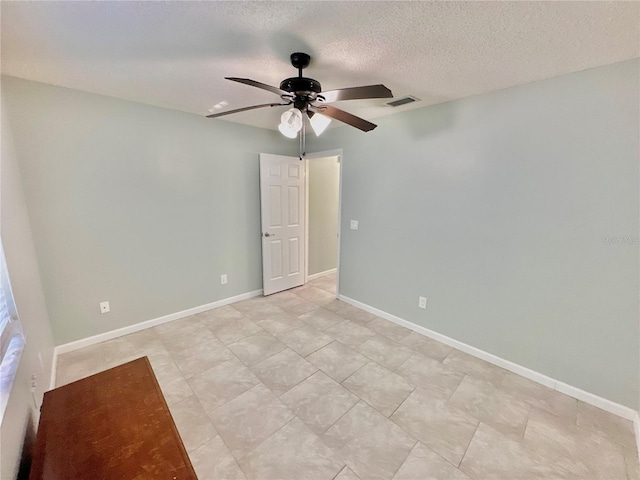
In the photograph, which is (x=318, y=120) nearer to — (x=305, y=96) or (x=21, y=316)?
(x=305, y=96)

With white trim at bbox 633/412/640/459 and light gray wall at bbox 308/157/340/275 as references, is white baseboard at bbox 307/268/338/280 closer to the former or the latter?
light gray wall at bbox 308/157/340/275

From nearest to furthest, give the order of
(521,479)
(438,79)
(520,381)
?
(521,479)
(438,79)
(520,381)

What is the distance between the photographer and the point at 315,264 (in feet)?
14.9

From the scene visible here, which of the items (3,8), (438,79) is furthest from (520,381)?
(3,8)

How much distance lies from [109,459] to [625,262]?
9.67 feet

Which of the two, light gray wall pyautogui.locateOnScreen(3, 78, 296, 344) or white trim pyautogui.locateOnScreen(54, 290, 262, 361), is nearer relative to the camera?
light gray wall pyautogui.locateOnScreen(3, 78, 296, 344)

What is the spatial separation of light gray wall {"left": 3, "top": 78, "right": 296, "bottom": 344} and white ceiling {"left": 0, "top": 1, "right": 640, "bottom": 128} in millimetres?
333

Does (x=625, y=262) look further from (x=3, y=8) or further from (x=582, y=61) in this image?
(x=3, y=8)

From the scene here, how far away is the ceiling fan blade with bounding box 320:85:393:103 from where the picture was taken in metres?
1.37

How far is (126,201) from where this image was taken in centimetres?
252

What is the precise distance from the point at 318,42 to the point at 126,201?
2.27 m

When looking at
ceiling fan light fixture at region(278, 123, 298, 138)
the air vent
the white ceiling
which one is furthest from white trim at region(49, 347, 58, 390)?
the air vent

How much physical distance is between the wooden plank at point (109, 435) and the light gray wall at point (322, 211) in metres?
3.26

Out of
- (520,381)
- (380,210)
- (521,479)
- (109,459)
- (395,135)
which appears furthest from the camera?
(380,210)
